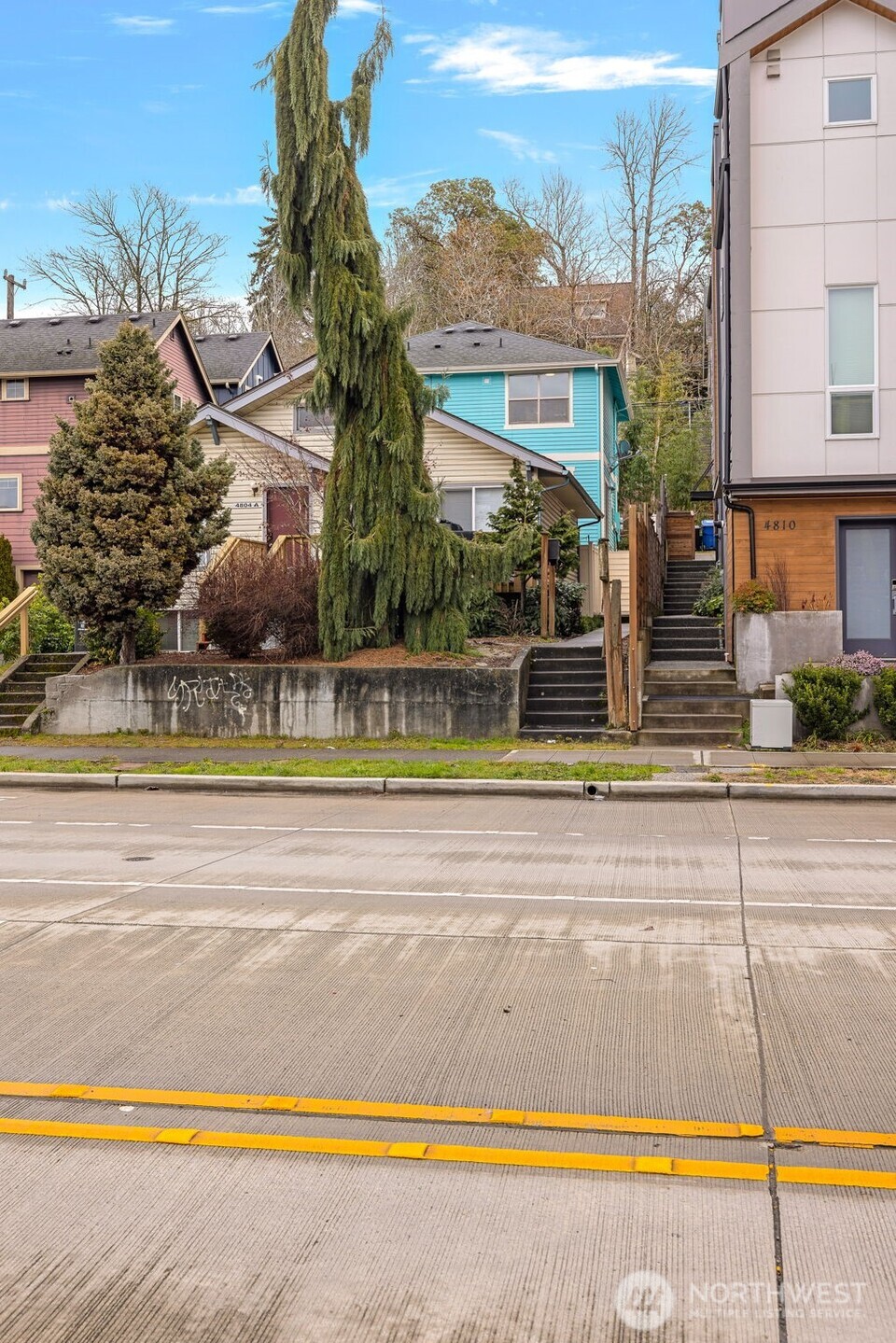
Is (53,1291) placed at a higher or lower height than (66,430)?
lower

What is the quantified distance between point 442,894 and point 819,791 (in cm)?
701

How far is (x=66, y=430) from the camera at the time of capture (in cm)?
2127

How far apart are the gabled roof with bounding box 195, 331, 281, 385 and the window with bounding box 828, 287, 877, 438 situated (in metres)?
28.5

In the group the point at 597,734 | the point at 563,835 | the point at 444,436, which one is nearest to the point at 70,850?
the point at 563,835

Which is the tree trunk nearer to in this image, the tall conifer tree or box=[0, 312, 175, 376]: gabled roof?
the tall conifer tree

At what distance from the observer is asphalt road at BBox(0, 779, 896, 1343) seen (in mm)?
3648

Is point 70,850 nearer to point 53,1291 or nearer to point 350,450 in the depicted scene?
point 53,1291

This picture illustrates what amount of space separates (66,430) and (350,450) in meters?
4.93

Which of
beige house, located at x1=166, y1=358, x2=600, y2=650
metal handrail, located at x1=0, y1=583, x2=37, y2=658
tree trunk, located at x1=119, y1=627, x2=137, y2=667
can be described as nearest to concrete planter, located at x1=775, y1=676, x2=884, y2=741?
tree trunk, located at x1=119, y1=627, x2=137, y2=667

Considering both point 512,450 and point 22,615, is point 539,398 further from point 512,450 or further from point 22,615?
point 22,615

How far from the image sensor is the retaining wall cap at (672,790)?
14906mm

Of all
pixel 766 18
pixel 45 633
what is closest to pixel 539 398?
pixel 766 18

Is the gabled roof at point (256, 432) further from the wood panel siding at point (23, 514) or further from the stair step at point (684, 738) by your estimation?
the stair step at point (684, 738)

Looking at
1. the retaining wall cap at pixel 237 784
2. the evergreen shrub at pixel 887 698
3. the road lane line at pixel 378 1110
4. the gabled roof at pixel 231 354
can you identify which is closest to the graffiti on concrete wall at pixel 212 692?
the retaining wall cap at pixel 237 784
